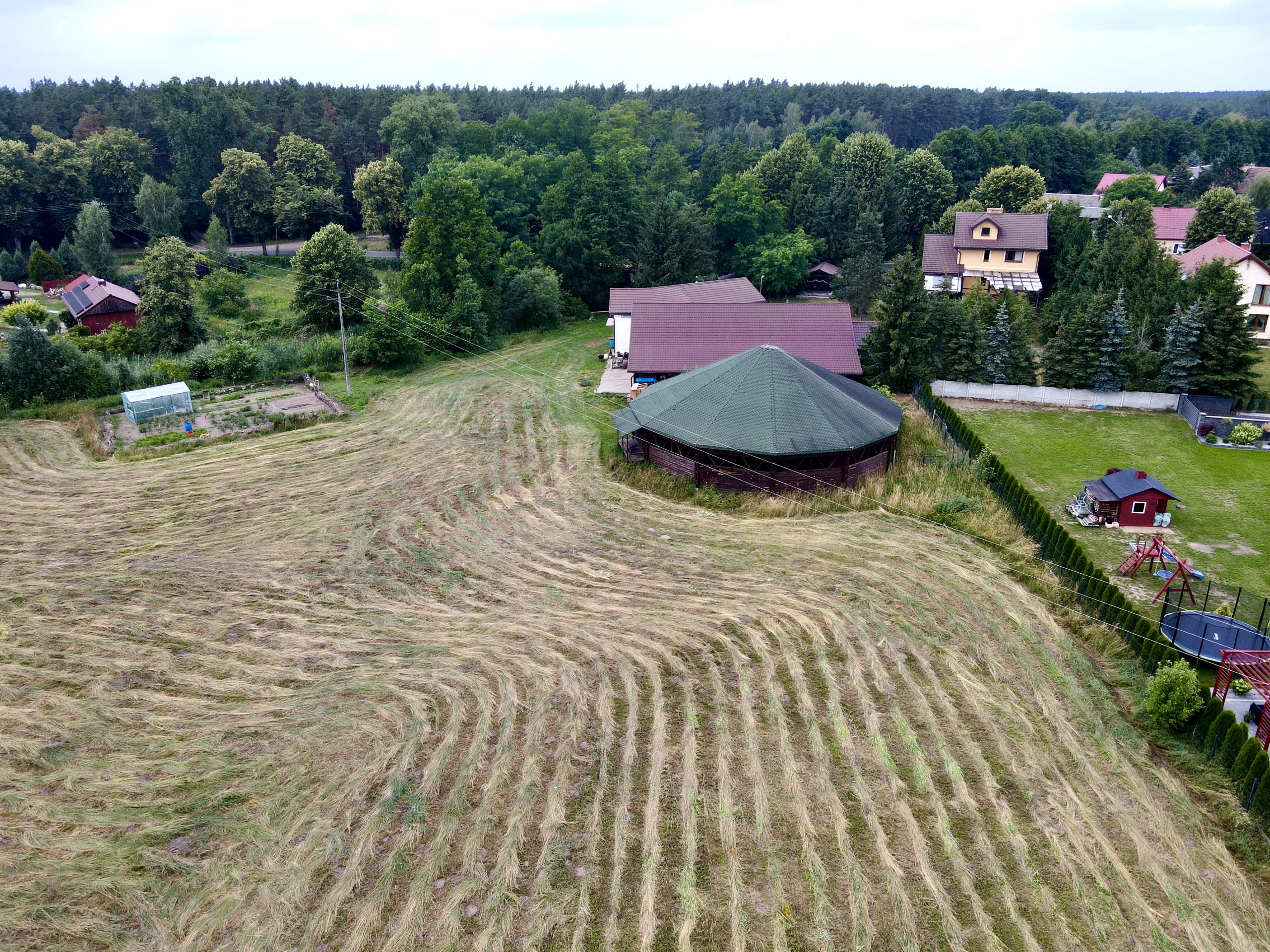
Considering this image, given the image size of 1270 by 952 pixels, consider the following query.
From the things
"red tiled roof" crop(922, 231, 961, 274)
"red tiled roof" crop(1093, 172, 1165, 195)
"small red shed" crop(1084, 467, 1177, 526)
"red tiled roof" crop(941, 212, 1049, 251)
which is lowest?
"small red shed" crop(1084, 467, 1177, 526)

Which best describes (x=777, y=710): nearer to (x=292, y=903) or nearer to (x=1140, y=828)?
(x=1140, y=828)

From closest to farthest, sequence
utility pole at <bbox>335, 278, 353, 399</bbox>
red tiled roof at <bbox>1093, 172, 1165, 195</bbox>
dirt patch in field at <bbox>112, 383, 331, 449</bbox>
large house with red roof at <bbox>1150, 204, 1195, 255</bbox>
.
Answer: dirt patch in field at <bbox>112, 383, 331, 449</bbox> → utility pole at <bbox>335, 278, 353, 399</bbox> → large house with red roof at <bbox>1150, 204, 1195, 255</bbox> → red tiled roof at <bbox>1093, 172, 1165, 195</bbox>

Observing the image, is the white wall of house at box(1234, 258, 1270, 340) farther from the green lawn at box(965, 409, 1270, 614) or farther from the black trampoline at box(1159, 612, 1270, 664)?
the black trampoline at box(1159, 612, 1270, 664)

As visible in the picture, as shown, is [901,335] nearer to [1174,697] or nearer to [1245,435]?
[1245,435]

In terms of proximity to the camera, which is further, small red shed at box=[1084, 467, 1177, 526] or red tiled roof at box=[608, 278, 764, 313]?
red tiled roof at box=[608, 278, 764, 313]

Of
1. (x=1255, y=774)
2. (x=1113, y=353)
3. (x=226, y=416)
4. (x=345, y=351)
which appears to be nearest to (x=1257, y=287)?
(x=1113, y=353)

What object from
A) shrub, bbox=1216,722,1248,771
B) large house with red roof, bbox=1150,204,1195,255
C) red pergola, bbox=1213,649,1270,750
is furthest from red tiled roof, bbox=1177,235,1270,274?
shrub, bbox=1216,722,1248,771

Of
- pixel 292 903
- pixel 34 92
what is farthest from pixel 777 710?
pixel 34 92
